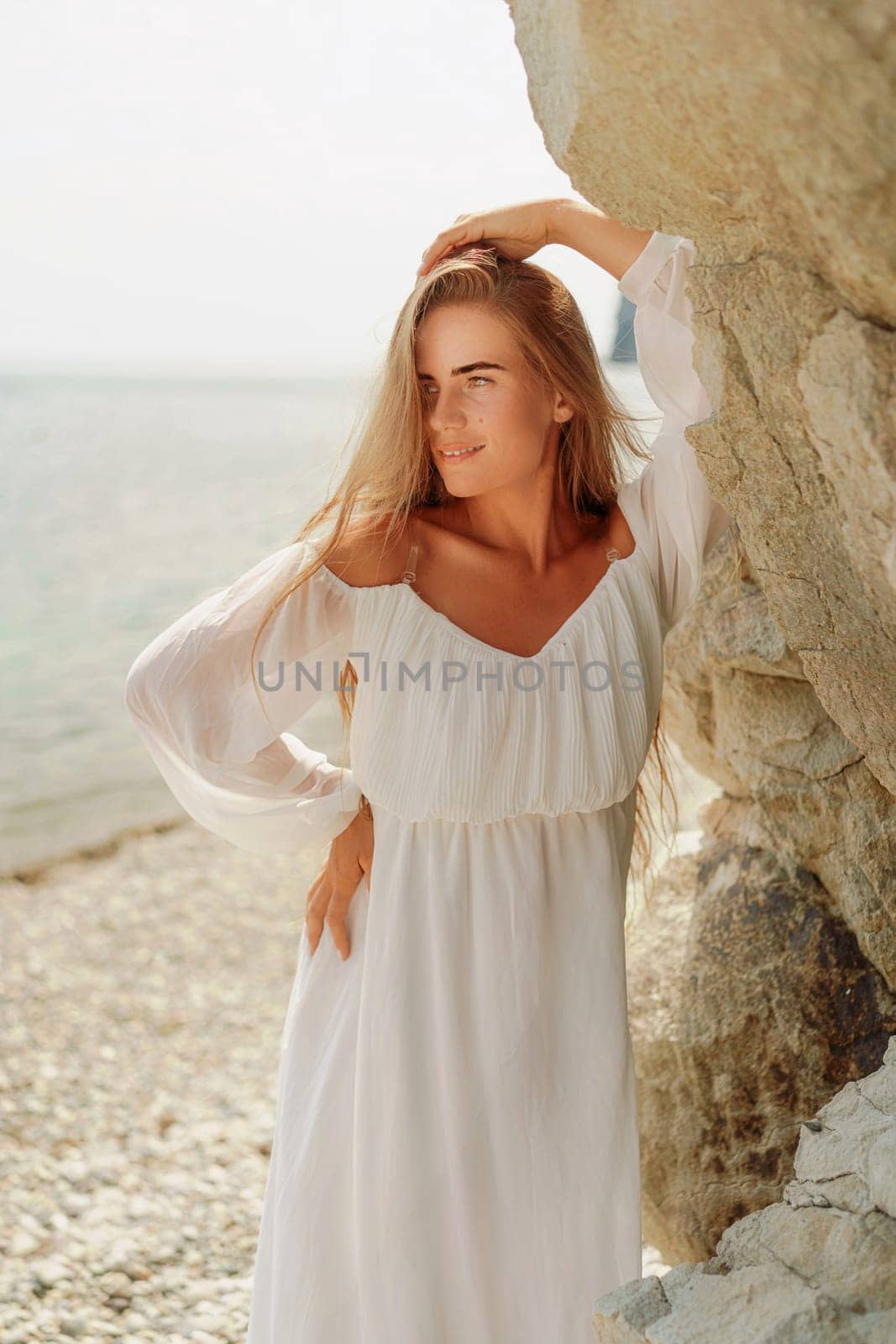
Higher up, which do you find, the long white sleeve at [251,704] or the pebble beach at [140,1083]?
the long white sleeve at [251,704]

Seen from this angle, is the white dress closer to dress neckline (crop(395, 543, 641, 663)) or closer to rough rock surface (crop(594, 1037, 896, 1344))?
dress neckline (crop(395, 543, 641, 663))

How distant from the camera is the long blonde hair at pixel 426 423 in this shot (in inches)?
96.8

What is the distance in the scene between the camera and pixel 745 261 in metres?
1.67

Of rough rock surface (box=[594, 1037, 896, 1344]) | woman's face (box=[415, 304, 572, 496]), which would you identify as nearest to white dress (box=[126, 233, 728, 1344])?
woman's face (box=[415, 304, 572, 496])

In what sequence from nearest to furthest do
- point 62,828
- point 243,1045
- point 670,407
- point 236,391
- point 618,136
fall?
point 618,136, point 670,407, point 243,1045, point 62,828, point 236,391

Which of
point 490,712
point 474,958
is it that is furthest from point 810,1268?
point 490,712

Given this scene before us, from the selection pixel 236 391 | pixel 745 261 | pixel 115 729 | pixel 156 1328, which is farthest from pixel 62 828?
pixel 236 391

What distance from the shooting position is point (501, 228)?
2.48 metres

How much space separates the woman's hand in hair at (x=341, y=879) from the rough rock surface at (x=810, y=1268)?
108 centimetres

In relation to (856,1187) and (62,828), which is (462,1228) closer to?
(856,1187)

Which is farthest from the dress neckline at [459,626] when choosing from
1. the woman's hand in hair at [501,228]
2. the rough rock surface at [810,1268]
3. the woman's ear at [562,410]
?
the rough rock surface at [810,1268]

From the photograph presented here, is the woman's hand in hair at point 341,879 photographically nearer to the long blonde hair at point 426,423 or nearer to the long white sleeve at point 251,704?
the long white sleeve at point 251,704

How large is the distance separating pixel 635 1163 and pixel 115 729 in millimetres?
10207

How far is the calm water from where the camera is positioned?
9664mm
